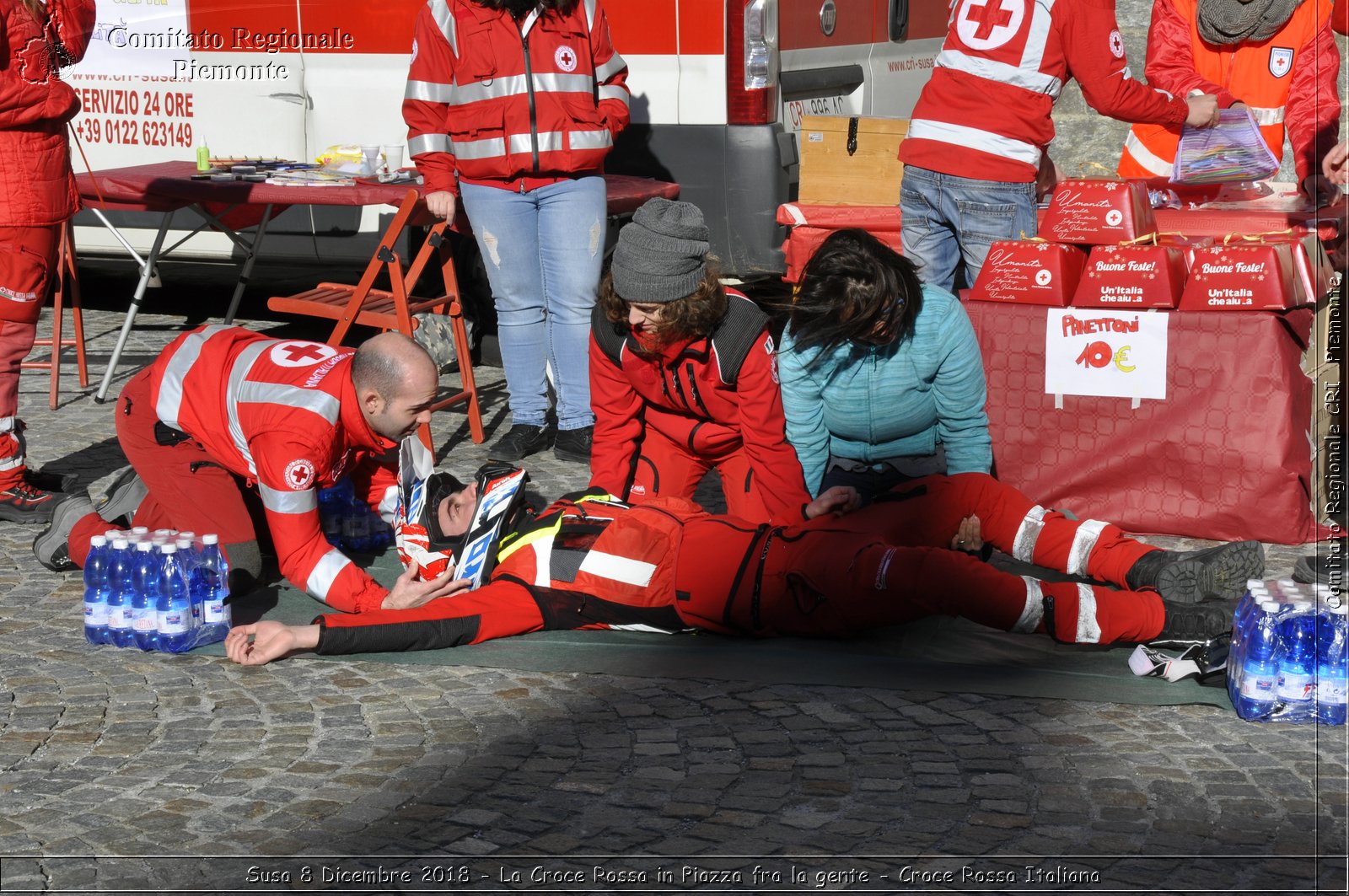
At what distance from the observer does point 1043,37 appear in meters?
5.13

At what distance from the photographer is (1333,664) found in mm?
3607

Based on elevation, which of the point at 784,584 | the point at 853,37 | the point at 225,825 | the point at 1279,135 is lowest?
the point at 225,825

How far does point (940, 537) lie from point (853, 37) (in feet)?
14.0

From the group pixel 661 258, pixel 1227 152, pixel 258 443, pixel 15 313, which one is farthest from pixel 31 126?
pixel 1227 152

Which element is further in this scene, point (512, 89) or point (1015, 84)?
point (512, 89)

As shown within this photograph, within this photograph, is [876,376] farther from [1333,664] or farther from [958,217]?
[1333,664]

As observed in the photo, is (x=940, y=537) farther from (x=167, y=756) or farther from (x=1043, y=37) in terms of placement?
(x=167, y=756)

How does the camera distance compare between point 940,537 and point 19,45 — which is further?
point 19,45

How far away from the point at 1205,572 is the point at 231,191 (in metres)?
4.45

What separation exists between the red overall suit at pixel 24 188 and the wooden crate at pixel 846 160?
10.9 feet

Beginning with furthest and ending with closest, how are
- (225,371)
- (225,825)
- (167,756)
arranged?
(225,371) → (167,756) → (225,825)

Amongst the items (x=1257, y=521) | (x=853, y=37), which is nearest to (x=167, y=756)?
(x=1257, y=521)

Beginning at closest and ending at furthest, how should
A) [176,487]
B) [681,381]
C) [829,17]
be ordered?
[176,487]
[681,381]
[829,17]

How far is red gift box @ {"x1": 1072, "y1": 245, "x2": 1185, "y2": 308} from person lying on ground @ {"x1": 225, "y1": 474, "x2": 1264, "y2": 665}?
92cm
